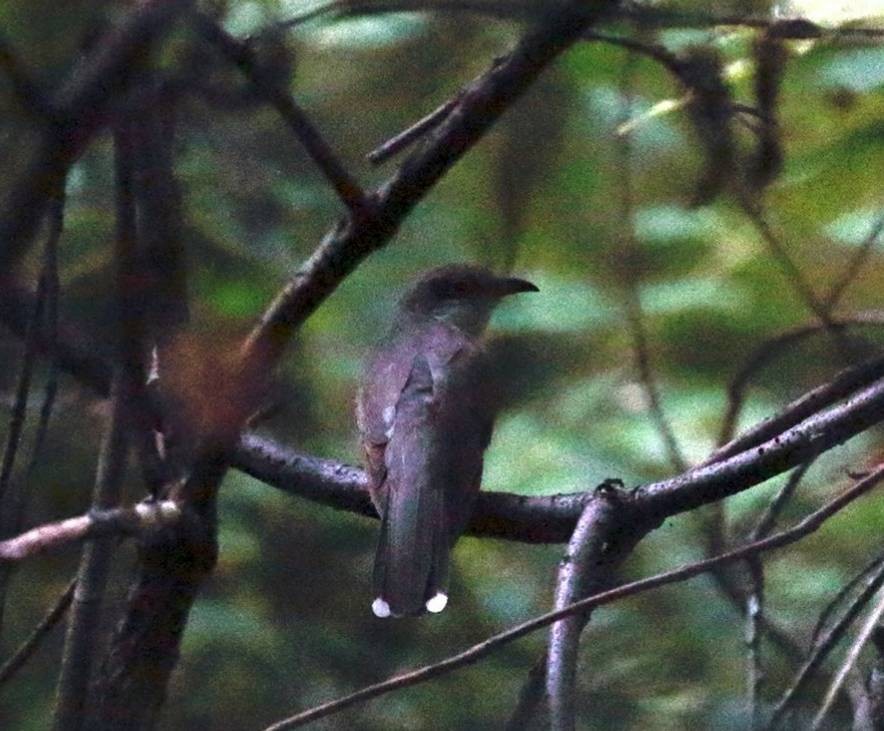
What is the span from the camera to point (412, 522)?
386cm

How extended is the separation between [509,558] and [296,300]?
195 centimetres

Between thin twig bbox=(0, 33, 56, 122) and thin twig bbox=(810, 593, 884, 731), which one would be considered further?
thin twig bbox=(810, 593, 884, 731)

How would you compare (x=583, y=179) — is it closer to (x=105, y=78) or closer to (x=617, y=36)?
(x=617, y=36)

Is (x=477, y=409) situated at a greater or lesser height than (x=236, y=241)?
lesser

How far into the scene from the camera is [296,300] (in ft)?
7.55

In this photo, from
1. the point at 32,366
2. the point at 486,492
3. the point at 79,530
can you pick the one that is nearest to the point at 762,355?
the point at 486,492

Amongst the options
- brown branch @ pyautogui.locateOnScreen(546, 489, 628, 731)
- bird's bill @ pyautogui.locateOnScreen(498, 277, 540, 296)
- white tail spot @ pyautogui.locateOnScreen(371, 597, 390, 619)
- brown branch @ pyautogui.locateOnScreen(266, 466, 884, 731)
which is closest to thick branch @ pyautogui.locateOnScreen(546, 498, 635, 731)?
brown branch @ pyautogui.locateOnScreen(546, 489, 628, 731)

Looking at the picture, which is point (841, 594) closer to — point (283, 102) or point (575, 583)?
point (575, 583)

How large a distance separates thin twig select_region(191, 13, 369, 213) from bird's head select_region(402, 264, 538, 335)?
2.11 meters

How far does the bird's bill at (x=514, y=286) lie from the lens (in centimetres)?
427

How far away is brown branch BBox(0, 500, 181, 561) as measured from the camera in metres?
1.83

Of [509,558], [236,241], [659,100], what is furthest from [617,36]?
[509,558]

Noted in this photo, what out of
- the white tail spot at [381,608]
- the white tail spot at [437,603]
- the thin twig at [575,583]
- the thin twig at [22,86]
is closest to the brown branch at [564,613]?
the thin twig at [575,583]

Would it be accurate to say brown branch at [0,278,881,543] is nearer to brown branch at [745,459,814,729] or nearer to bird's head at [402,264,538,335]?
brown branch at [745,459,814,729]
